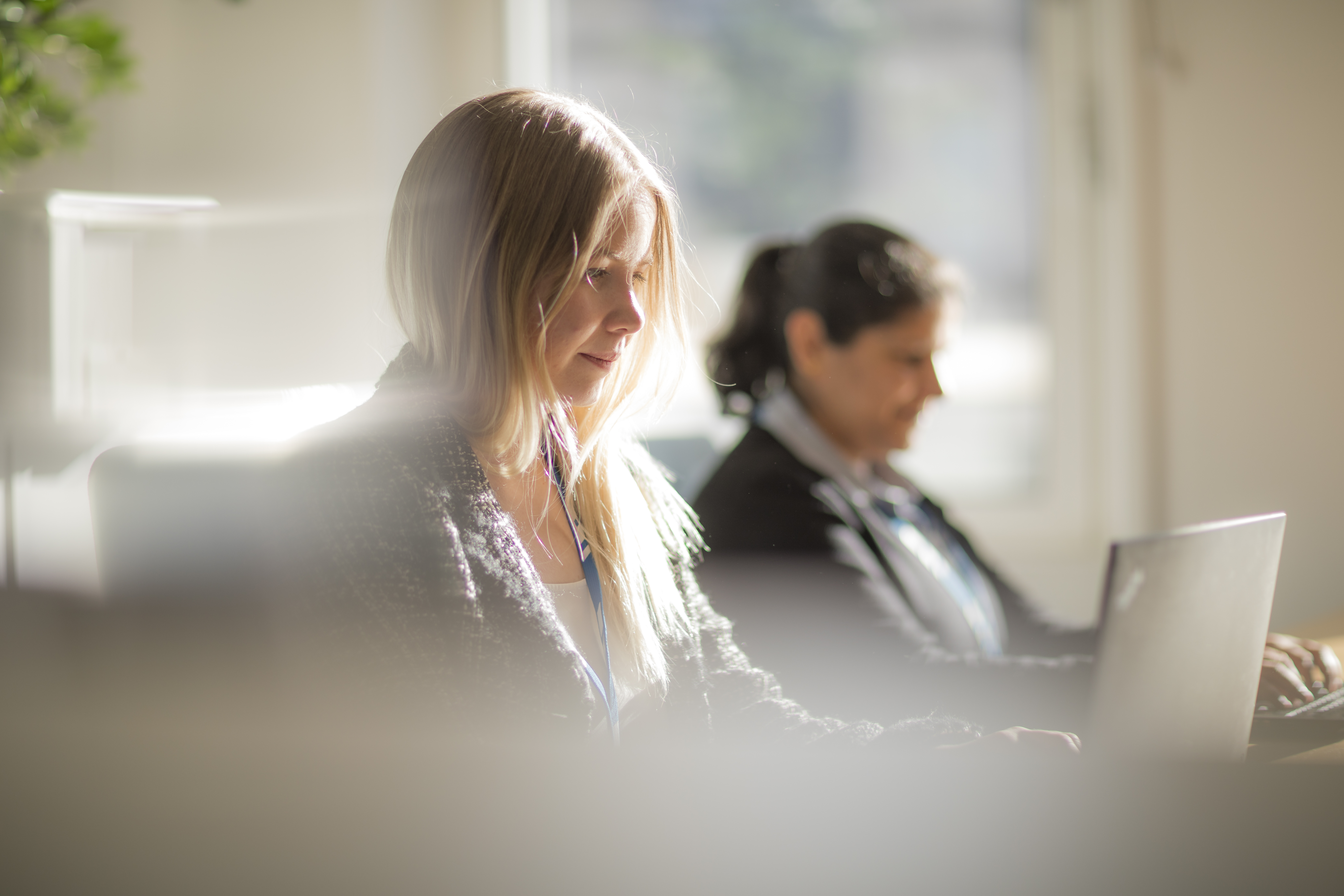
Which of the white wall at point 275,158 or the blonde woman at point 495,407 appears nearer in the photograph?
the blonde woman at point 495,407

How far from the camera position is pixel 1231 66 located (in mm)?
1560

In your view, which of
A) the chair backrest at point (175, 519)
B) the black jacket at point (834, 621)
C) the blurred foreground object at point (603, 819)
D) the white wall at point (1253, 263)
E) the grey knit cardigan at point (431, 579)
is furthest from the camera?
the white wall at point (1253, 263)

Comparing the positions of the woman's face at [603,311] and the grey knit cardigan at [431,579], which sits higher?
the woman's face at [603,311]

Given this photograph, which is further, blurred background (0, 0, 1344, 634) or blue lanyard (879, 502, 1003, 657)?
blue lanyard (879, 502, 1003, 657)

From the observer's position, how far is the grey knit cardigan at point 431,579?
0.53 meters

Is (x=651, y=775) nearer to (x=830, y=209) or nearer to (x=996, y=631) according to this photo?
(x=996, y=631)

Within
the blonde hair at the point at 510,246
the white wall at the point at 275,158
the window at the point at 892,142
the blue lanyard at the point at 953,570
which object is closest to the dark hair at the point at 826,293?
the blue lanyard at the point at 953,570

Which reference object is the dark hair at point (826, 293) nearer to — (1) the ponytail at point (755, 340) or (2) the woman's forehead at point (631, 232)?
(1) the ponytail at point (755, 340)

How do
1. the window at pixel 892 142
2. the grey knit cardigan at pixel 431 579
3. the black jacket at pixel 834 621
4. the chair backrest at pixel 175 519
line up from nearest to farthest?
the grey knit cardigan at pixel 431 579
the chair backrest at pixel 175 519
the black jacket at pixel 834 621
the window at pixel 892 142

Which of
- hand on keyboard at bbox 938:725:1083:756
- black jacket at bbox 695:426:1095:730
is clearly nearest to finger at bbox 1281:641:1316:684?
black jacket at bbox 695:426:1095:730

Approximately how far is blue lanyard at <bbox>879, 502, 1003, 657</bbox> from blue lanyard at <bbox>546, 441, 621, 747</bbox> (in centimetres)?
54

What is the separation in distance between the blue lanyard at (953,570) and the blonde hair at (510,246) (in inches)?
24.4

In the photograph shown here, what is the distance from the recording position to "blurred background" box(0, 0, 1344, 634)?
0.73 metres

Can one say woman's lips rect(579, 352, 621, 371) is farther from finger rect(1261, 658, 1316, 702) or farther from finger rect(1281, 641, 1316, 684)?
finger rect(1281, 641, 1316, 684)
